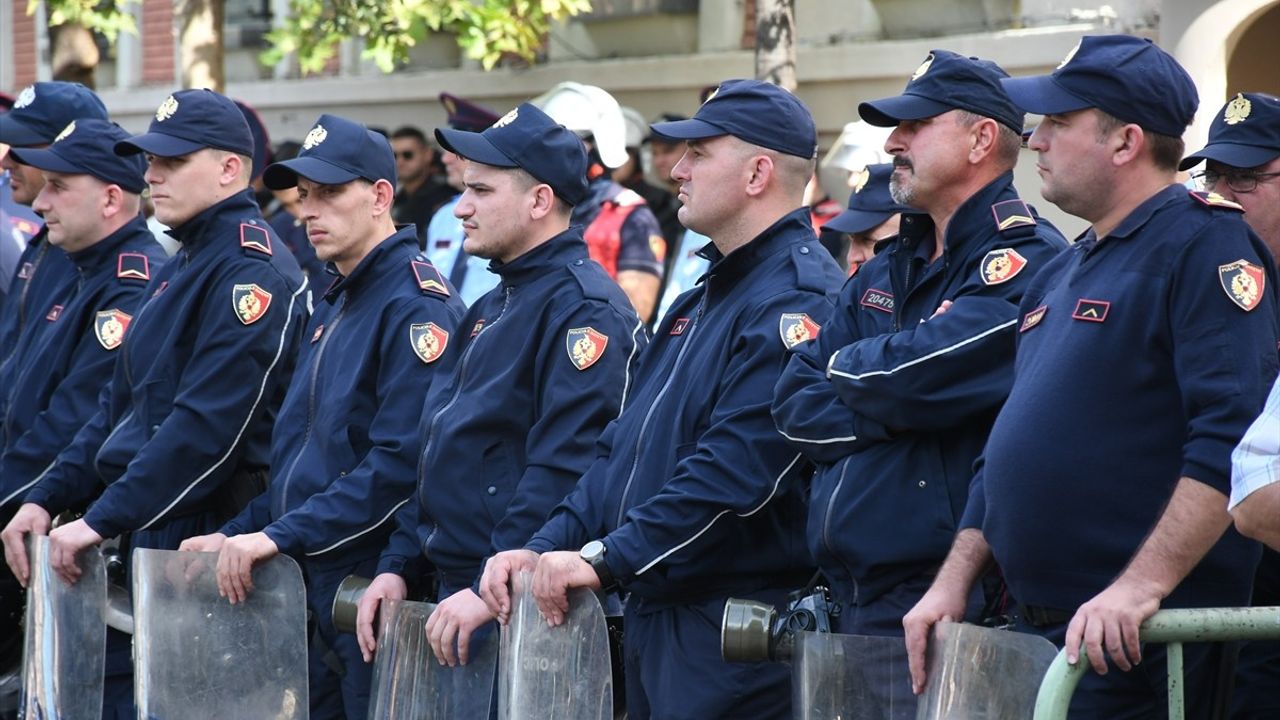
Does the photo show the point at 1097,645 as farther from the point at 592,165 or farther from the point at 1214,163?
the point at 592,165

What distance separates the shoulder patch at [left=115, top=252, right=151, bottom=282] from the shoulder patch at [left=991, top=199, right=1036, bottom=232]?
3714 mm

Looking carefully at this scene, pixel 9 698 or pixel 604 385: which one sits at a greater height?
pixel 604 385

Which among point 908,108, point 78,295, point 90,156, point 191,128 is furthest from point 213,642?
point 908,108

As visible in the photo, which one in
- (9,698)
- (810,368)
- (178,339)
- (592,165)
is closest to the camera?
(810,368)

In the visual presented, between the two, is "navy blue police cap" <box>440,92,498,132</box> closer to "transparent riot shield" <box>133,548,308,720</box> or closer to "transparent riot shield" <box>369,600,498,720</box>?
"transparent riot shield" <box>133,548,308,720</box>

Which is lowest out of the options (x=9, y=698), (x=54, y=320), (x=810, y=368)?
(x=9, y=698)

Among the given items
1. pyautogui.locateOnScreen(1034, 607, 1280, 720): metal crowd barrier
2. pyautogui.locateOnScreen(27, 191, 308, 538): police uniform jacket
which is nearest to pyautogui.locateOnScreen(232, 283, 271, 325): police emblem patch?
pyautogui.locateOnScreen(27, 191, 308, 538): police uniform jacket

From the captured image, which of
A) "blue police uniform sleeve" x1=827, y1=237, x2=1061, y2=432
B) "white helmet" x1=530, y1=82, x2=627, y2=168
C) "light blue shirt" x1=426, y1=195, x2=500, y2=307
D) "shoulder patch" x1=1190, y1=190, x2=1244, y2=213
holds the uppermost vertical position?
"shoulder patch" x1=1190, y1=190, x2=1244, y2=213

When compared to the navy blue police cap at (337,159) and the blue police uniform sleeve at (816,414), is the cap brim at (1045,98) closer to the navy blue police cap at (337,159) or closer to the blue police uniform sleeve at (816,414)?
the blue police uniform sleeve at (816,414)

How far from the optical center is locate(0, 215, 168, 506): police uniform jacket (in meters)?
6.65

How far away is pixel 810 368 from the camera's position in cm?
436

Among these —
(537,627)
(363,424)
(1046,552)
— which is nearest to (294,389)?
(363,424)

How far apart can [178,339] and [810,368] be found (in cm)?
257

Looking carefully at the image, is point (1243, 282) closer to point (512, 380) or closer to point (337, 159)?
point (512, 380)
